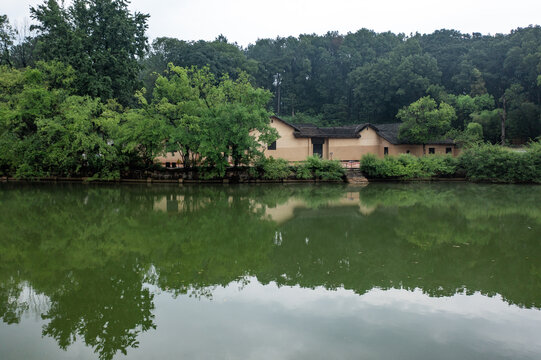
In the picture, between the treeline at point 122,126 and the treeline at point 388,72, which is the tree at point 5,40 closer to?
the treeline at point 122,126

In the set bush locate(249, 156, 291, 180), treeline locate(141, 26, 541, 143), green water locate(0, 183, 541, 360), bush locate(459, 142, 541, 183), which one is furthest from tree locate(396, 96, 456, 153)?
green water locate(0, 183, 541, 360)

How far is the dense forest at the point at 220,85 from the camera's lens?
26.5 meters

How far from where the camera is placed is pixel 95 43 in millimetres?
33094

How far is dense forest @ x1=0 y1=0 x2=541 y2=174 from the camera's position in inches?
1044

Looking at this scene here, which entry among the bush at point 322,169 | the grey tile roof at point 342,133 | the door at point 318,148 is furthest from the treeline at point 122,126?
the door at point 318,148

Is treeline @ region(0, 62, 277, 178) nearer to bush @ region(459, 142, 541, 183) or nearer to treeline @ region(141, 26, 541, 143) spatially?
bush @ region(459, 142, 541, 183)

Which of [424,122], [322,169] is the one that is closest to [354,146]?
[424,122]

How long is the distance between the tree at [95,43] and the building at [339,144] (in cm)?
1288

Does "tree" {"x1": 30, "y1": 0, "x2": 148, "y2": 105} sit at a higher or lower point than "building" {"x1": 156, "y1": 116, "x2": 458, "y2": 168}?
higher

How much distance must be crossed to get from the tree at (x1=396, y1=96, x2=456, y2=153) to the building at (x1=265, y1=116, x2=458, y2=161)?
1.00 metres

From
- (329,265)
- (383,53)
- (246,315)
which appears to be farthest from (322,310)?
(383,53)

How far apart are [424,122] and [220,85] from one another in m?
19.2

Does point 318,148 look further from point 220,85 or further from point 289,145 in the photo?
point 220,85

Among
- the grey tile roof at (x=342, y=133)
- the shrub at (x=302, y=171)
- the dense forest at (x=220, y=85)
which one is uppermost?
the dense forest at (x=220, y=85)
